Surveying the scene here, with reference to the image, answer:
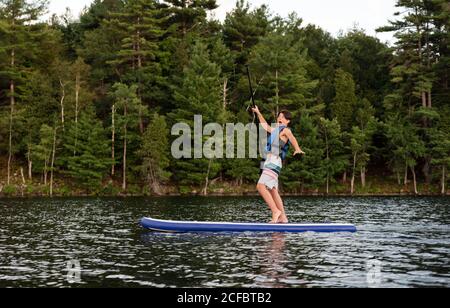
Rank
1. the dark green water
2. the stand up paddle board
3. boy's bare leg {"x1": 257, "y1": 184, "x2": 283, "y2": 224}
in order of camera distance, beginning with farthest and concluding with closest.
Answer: boy's bare leg {"x1": 257, "y1": 184, "x2": 283, "y2": 224}, the stand up paddle board, the dark green water

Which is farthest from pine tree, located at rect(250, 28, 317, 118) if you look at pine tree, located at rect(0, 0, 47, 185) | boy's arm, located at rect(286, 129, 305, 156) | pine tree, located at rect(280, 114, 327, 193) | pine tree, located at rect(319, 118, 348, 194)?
boy's arm, located at rect(286, 129, 305, 156)

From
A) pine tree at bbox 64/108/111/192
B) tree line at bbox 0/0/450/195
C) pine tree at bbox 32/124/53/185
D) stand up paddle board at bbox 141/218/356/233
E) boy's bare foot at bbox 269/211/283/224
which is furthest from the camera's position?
tree line at bbox 0/0/450/195

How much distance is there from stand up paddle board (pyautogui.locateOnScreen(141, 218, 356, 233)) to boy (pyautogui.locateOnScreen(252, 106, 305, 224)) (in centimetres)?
66

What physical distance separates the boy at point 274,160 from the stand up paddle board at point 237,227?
66 centimetres

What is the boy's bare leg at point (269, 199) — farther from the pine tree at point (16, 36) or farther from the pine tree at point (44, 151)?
the pine tree at point (16, 36)

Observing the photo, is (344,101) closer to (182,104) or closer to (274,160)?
(182,104)

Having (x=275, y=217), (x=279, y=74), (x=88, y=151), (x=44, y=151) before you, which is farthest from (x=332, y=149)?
(x=275, y=217)

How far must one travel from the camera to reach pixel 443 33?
2741 inches

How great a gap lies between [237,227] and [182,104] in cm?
4843

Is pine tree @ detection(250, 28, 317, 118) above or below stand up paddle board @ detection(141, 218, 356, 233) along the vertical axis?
above

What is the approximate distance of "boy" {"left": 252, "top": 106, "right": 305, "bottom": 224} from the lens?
20.9 metres

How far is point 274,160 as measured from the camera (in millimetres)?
21391

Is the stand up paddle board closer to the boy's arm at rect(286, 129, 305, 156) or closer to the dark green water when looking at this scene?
the dark green water

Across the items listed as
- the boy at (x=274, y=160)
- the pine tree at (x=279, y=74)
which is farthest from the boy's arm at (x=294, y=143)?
the pine tree at (x=279, y=74)
